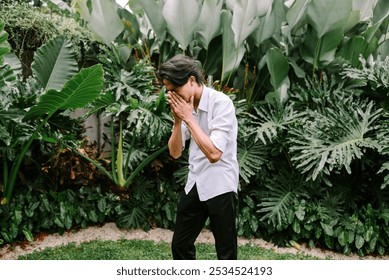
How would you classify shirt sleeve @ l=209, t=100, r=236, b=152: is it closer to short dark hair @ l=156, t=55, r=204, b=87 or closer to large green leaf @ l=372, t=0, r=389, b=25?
short dark hair @ l=156, t=55, r=204, b=87

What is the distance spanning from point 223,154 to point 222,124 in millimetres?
170

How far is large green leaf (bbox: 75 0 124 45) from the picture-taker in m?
4.89

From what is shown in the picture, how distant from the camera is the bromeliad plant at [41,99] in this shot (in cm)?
348

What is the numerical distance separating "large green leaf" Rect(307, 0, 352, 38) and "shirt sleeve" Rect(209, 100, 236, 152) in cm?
285

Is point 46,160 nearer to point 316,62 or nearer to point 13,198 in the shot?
point 13,198

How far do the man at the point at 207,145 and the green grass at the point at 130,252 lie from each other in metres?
1.77

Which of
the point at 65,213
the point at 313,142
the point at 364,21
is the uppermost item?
the point at 364,21

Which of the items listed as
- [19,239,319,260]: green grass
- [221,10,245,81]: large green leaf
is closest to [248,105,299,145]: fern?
[221,10,245,81]: large green leaf

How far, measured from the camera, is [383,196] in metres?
4.51

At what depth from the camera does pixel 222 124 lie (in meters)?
2.21

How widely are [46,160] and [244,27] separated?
2.38 meters

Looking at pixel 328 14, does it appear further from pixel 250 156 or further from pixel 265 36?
pixel 250 156

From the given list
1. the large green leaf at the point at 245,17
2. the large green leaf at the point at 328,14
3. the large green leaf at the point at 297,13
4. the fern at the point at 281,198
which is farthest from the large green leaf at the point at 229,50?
the fern at the point at 281,198

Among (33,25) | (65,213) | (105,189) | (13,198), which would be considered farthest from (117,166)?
(33,25)
